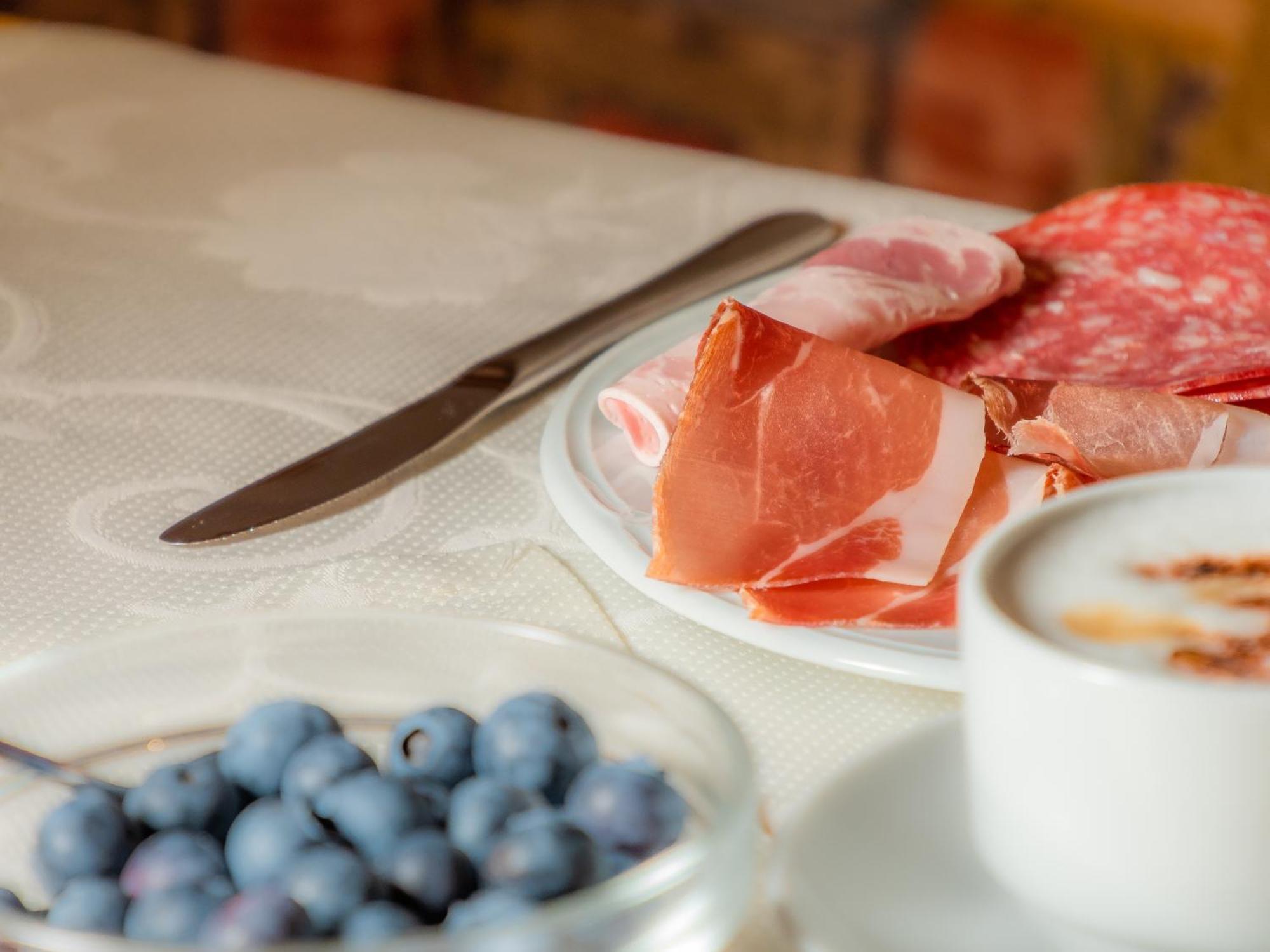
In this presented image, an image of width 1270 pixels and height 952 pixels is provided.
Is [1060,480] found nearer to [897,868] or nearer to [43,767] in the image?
[897,868]

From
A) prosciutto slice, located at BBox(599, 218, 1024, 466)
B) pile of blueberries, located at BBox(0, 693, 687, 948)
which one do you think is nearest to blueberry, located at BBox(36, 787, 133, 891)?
pile of blueberries, located at BBox(0, 693, 687, 948)

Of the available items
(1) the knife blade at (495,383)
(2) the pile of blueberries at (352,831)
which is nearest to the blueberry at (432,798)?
(2) the pile of blueberries at (352,831)

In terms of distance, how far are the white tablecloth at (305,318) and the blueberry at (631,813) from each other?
57 millimetres

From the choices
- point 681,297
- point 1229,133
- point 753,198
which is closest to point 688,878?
point 681,297

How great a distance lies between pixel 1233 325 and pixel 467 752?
545mm

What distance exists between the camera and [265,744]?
14.2 inches

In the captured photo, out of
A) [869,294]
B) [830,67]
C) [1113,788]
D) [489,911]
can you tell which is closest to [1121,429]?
[869,294]

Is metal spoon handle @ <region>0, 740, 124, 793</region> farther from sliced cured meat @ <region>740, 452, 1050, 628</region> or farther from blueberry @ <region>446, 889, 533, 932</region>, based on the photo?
sliced cured meat @ <region>740, 452, 1050, 628</region>

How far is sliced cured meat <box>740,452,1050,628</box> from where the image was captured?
500 millimetres

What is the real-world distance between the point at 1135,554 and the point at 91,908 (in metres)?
0.27

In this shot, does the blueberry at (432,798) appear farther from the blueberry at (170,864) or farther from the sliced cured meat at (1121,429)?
the sliced cured meat at (1121,429)

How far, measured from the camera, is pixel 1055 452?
568mm

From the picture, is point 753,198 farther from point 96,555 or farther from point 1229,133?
point 1229,133

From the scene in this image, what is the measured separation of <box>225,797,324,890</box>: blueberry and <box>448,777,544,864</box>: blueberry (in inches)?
1.2
